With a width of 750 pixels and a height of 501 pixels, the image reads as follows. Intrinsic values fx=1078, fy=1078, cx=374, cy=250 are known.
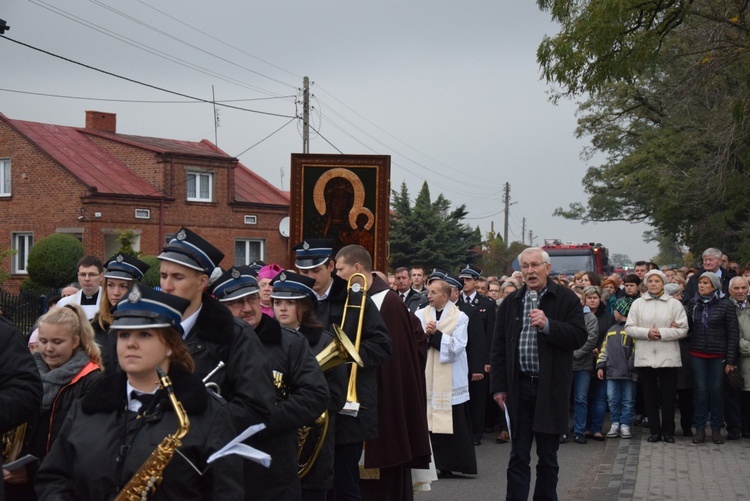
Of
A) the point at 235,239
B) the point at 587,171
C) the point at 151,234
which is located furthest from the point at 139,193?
the point at 587,171

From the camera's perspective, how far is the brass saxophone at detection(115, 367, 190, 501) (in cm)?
381

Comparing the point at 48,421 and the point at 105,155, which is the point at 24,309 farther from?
the point at 105,155

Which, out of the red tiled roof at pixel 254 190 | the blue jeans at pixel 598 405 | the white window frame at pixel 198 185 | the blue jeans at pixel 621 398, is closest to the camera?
the blue jeans at pixel 621 398

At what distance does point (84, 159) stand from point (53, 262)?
13.7 m

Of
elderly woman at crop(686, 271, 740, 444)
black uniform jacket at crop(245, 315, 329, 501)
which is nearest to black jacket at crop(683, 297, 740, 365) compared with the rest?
elderly woman at crop(686, 271, 740, 444)

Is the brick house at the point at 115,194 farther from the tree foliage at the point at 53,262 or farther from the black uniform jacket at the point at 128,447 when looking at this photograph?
the black uniform jacket at the point at 128,447

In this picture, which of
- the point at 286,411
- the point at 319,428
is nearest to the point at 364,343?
the point at 319,428

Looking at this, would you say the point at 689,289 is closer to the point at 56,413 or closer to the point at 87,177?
the point at 56,413

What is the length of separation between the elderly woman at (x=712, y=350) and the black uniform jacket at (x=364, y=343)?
22.5 ft

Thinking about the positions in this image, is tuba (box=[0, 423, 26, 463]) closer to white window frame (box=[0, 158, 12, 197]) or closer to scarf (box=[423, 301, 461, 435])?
scarf (box=[423, 301, 461, 435])

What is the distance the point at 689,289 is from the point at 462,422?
7812mm

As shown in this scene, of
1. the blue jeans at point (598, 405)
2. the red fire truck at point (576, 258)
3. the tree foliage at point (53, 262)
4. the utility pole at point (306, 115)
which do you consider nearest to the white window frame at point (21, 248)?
the tree foliage at point (53, 262)

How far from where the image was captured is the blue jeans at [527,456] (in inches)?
322

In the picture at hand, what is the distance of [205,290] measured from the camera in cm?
489
